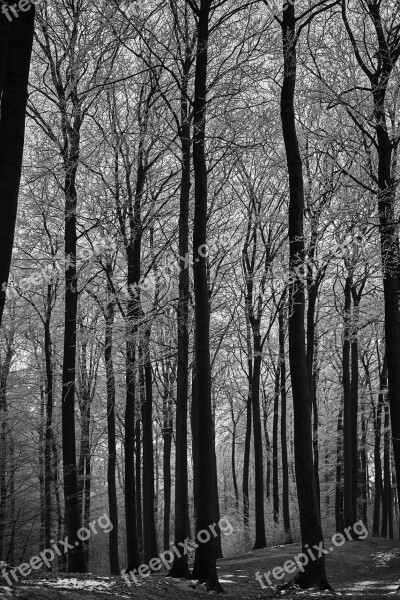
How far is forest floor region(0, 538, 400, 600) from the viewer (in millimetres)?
5783

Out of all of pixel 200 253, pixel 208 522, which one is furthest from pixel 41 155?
pixel 208 522

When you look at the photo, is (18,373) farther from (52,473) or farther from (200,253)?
(200,253)

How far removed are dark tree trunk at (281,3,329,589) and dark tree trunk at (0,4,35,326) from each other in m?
4.57

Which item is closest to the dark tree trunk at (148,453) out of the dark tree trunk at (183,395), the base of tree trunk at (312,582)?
the dark tree trunk at (183,395)

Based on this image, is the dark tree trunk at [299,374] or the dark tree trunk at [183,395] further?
the dark tree trunk at [183,395]

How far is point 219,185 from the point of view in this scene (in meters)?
17.6

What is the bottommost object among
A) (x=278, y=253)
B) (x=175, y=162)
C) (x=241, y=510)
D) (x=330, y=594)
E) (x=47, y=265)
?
(x=241, y=510)

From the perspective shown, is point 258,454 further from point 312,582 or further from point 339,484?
point 339,484

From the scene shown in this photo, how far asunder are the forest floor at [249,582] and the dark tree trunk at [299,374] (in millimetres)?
705

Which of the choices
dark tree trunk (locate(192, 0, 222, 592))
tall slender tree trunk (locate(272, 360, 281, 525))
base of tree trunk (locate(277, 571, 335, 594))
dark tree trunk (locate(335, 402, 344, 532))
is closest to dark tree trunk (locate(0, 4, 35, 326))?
dark tree trunk (locate(192, 0, 222, 592))

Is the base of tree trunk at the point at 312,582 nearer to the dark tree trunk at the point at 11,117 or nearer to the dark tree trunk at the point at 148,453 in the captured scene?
the dark tree trunk at the point at 148,453

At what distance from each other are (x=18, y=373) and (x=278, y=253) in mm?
11755

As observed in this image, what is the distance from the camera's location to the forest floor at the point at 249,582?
578 cm

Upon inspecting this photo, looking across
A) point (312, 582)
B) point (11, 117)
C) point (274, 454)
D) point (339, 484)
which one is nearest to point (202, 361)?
point (312, 582)
